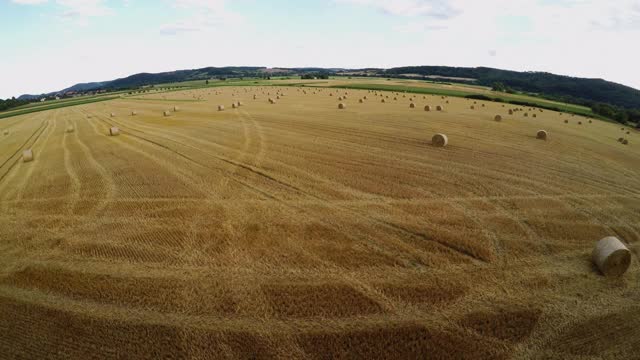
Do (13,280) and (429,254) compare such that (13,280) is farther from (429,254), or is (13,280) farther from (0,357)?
(429,254)

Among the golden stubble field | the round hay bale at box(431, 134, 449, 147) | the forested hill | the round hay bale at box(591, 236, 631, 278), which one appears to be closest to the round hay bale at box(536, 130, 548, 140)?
the golden stubble field

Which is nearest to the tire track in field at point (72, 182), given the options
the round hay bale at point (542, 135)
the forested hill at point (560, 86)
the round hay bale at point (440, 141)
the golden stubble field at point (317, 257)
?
the golden stubble field at point (317, 257)

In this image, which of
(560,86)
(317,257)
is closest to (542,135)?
(317,257)

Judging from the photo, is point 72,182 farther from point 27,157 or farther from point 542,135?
point 542,135

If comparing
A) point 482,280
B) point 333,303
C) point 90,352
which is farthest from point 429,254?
point 90,352

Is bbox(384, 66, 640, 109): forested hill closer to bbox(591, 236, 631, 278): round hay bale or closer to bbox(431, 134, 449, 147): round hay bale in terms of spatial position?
bbox(431, 134, 449, 147): round hay bale
